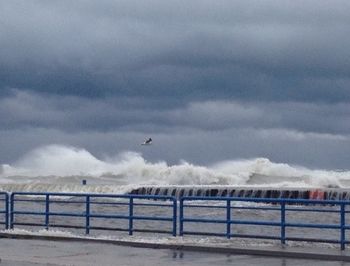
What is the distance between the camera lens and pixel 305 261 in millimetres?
20219

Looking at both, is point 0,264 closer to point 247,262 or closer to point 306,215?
point 247,262

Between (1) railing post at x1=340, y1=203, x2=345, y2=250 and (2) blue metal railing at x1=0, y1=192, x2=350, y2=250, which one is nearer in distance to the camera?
(1) railing post at x1=340, y1=203, x2=345, y2=250

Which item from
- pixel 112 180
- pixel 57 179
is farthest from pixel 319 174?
pixel 57 179

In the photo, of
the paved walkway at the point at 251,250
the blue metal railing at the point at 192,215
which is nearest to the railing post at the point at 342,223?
the blue metal railing at the point at 192,215

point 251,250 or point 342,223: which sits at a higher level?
point 342,223

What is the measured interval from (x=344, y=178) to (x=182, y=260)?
60189 mm

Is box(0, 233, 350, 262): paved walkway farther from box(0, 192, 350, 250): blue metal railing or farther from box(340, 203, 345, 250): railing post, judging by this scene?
box(0, 192, 350, 250): blue metal railing

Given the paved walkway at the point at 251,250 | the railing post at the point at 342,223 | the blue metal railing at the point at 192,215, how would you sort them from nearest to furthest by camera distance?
the paved walkway at the point at 251,250 → the railing post at the point at 342,223 → the blue metal railing at the point at 192,215

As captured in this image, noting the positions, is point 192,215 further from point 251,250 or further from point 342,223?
point 342,223

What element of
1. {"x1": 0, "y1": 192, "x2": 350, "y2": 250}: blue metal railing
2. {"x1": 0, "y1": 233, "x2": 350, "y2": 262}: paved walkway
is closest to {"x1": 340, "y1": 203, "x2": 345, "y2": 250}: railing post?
{"x1": 0, "y1": 192, "x2": 350, "y2": 250}: blue metal railing

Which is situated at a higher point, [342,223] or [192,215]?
[342,223]

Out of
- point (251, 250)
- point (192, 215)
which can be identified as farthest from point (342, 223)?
point (192, 215)

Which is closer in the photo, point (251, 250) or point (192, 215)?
point (251, 250)

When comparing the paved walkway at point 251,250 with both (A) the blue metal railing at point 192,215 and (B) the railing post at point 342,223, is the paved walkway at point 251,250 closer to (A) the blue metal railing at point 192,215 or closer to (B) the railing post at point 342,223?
(B) the railing post at point 342,223
